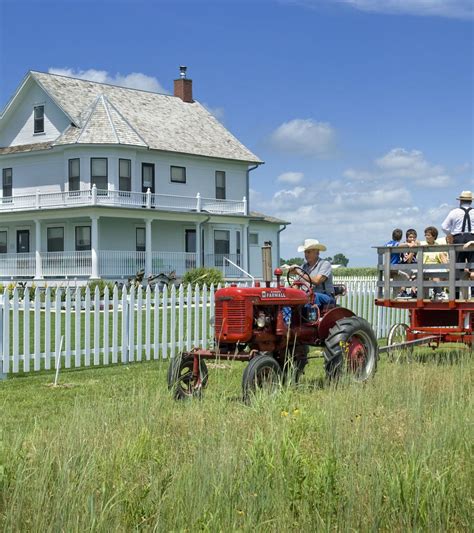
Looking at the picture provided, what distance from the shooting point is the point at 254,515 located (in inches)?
199

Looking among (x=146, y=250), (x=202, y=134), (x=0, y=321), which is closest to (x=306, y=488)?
(x=0, y=321)

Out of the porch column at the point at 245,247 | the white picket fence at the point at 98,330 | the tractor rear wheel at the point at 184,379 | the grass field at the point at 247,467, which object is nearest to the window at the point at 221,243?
the porch column at the point at 245,247

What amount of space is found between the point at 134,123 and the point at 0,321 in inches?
1289

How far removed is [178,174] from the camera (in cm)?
4522

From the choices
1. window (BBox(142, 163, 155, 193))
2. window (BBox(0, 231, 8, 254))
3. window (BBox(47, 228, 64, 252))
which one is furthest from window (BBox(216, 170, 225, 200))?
window (BBox(0, 231, 8, 254))

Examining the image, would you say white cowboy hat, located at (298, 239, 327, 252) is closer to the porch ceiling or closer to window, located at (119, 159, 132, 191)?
the porch ceiling

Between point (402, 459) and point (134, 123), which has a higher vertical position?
point (134, 123)

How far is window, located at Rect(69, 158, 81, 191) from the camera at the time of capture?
41.7 metres

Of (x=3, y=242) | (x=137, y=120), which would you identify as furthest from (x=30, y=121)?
(x=3, y=242)

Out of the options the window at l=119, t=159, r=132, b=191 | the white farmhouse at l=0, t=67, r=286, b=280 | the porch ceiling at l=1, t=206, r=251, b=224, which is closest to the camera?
the porch ceiling at l=1, t=206, r=251, b=224

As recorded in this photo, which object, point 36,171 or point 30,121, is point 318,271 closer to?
point 36,171

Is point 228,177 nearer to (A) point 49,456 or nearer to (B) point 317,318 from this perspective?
(B) point 317,318

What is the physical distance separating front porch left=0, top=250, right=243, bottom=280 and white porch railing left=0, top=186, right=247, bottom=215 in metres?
2.25

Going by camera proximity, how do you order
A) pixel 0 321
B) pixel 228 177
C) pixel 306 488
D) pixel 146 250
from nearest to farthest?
pixel 306 488 → pixel 0 321 → pixel 146 250 → pixel 228 177
